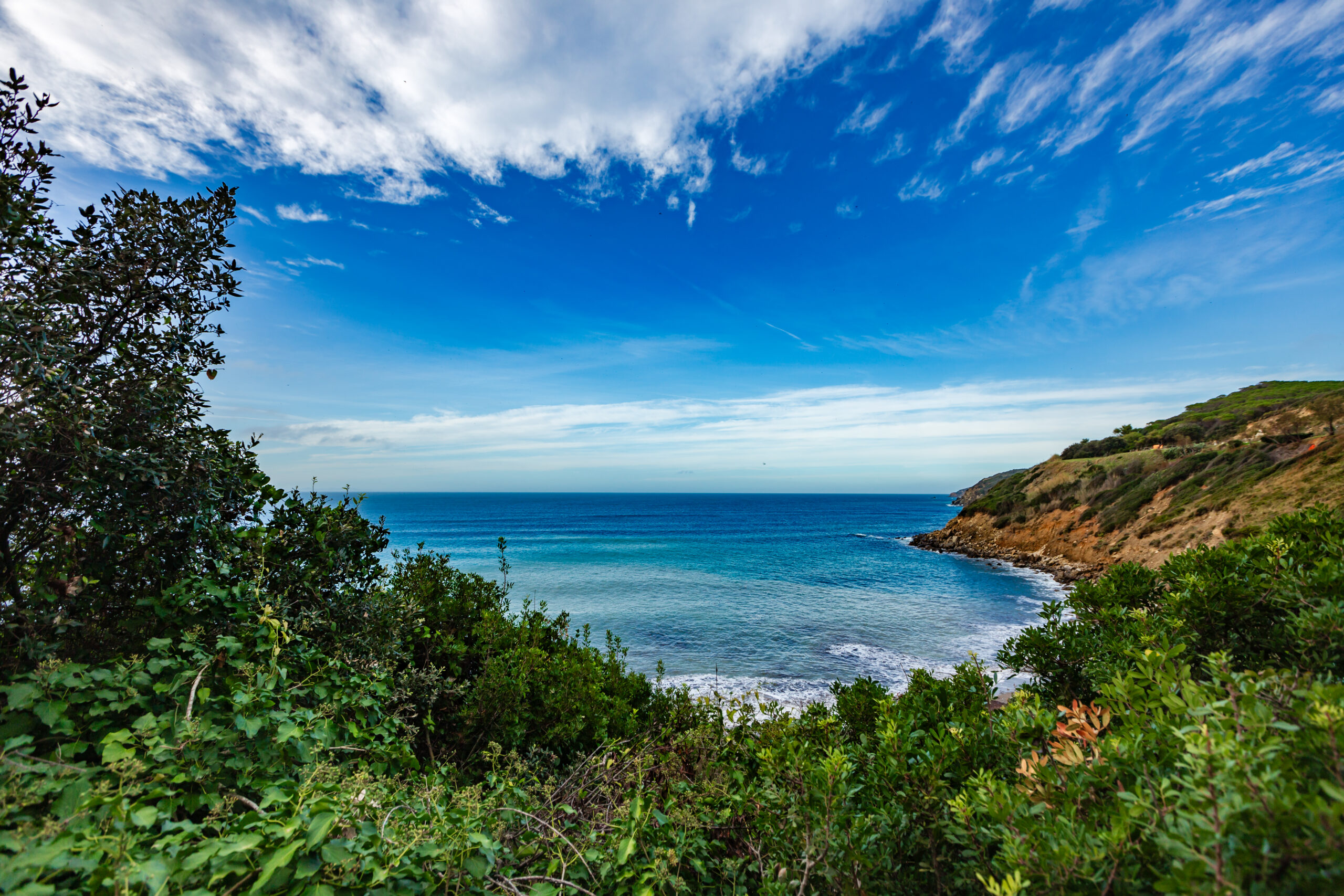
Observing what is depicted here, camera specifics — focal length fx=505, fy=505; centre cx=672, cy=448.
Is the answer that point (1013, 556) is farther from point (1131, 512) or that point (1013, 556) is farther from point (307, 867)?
point (307, 867)

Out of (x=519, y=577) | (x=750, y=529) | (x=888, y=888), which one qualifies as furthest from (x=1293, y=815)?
(x=750, y=529)

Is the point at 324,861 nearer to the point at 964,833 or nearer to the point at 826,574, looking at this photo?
the point at 964,833

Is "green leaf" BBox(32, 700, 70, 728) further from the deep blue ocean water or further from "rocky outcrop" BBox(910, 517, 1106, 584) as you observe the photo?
"rocky outcrop" BBox(910, 517, 1106, 584)

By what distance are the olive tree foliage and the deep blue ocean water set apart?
1472 mm

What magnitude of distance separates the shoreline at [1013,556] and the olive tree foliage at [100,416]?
3170 cm

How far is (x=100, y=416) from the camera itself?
3402 millimetres

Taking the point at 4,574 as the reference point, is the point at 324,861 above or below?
below

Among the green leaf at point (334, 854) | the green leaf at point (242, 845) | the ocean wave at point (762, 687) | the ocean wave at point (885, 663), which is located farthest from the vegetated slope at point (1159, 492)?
the green leaf at point (242, 845)

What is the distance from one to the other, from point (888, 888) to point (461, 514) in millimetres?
122263

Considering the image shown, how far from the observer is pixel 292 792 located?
247cm

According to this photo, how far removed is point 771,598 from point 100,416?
28.9 metres

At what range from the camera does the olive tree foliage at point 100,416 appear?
3.13 m

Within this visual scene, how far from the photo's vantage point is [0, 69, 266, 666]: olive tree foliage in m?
3.13

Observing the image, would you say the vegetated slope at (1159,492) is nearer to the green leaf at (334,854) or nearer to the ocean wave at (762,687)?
the ocean wave at (762,687)
